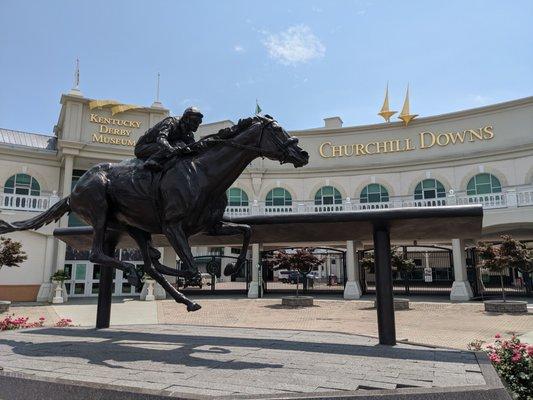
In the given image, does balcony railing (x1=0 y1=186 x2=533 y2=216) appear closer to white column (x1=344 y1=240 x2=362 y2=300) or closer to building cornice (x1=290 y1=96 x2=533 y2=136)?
white column (x1=344 y1=240 x2=362 y2=300)

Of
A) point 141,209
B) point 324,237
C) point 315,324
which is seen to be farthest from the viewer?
point 315,324

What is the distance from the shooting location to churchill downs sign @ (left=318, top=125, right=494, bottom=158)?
994 inches

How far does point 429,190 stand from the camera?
2595 centimetres

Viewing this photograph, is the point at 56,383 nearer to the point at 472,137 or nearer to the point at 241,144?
the point at 241,144

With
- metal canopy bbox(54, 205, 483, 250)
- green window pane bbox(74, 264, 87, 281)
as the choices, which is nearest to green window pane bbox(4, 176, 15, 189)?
green window pane bbox(74, 264, 87, 281)

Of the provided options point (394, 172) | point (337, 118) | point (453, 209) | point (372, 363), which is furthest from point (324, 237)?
point (337, 118)

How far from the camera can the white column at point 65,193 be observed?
23661 mm

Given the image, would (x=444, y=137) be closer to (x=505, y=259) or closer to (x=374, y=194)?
(x=374, y=194)

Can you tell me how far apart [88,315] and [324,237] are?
1398 cm

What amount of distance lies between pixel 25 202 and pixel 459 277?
2277cm

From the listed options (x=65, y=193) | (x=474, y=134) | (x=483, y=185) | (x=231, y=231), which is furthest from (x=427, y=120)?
(x=231, y=231)

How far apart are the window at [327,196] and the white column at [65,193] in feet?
48.4

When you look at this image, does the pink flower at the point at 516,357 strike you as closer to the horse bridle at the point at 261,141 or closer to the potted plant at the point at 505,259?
the horse bridle at the point at 261,141

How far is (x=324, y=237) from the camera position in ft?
22.6
